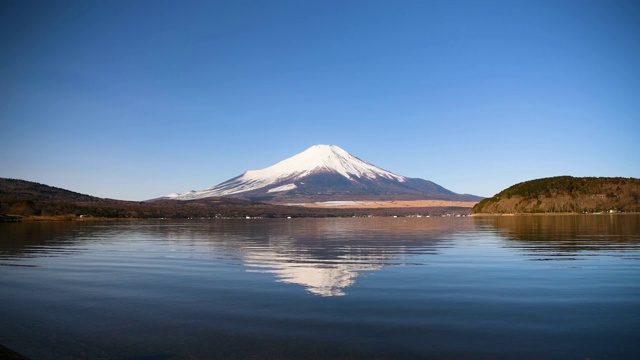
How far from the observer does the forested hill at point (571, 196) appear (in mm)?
142375

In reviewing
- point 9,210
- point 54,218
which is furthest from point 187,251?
point 9,210

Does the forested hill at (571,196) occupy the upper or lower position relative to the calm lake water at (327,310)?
upper

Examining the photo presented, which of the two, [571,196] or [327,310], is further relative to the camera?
[571,196]

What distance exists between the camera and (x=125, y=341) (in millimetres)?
10180

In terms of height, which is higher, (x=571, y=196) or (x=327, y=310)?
(x=571, y=196)

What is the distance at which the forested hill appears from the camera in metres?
142

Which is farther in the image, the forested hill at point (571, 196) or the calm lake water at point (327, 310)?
the forested hill at point (571, 196)

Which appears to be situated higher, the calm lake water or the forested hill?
the forested hill

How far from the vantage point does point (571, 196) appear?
499 feet

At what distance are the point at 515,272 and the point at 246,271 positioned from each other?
475 inches

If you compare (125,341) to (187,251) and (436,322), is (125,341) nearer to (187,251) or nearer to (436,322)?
(436,322)

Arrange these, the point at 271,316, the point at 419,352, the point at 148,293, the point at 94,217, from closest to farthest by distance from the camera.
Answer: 1. the point at 419,352
2. the point at 271,316
3. the point at 148,293
4. the point at 94,217

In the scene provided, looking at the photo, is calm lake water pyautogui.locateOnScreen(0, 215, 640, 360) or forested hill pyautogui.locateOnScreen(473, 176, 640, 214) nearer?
calm lake water pyautogui.locateOnScreen(0, 215, 640, 360)

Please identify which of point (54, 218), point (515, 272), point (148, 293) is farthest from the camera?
point (54, 218)
